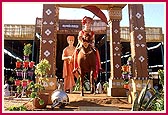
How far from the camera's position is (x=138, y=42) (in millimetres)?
7262

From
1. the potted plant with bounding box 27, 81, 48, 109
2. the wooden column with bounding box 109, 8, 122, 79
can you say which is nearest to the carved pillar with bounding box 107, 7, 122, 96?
the wooden column with bounding box 109, 8, 122, 79

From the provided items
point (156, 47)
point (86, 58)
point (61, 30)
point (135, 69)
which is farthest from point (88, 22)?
point (156, 47)

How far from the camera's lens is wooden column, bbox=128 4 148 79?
7156mm

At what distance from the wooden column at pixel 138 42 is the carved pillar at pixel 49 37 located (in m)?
2.11

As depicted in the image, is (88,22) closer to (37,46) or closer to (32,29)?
(32,29)

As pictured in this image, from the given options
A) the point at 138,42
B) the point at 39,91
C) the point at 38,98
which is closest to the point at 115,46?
the point at 138,42

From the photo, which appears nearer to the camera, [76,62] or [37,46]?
[76,62]

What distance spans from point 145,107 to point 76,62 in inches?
104

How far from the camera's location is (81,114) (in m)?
4.39

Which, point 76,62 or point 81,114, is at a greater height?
point 76,62

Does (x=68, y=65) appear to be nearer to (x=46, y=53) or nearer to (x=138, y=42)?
(x=46, y=53)

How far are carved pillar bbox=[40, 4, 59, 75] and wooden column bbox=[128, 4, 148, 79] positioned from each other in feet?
6.91

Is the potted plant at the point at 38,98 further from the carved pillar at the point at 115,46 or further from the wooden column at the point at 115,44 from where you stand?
the wooden column at the point at 115,44

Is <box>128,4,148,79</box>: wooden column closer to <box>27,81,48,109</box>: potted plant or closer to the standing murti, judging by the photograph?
the standing murti
